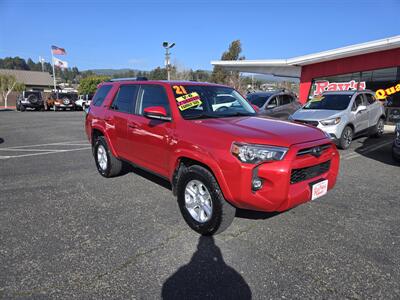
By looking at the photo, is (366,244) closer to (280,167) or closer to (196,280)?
(280,167)

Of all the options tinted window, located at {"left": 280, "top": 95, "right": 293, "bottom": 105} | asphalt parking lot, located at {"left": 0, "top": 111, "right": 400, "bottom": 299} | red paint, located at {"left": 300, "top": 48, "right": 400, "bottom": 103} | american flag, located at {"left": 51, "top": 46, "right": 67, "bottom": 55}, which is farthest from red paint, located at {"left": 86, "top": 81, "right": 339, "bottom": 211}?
american flag, located at {"left": 51, "top": 46, "right": 67, "bottom": 55}

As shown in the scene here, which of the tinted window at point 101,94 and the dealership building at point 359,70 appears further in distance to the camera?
the dealership building at point 359,70

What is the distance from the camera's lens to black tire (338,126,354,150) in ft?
26.5

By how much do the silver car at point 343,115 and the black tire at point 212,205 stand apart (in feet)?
18.7

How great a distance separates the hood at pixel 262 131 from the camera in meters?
2.91

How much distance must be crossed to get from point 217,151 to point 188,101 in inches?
45.6

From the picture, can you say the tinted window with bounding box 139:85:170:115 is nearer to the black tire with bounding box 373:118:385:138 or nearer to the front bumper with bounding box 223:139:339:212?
the front bumper with bounding box 223:139:339:212

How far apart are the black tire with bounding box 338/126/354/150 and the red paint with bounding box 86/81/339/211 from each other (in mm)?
5147

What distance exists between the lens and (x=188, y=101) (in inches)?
152

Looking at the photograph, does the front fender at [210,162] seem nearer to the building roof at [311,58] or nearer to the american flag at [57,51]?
the building roof at [311,58]

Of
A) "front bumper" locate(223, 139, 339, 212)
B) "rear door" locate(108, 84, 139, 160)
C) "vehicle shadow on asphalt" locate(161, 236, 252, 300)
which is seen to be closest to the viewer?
"vehicle shadow on asphalt" locate(161, 236, 252, 300)

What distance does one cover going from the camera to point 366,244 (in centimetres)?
315

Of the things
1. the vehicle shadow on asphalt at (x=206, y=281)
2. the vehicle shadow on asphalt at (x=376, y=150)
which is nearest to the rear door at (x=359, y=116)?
the vehicle shadow on asphalt at (x=376, y=150)

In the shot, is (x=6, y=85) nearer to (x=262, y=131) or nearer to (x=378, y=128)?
(x=378, y=128)
